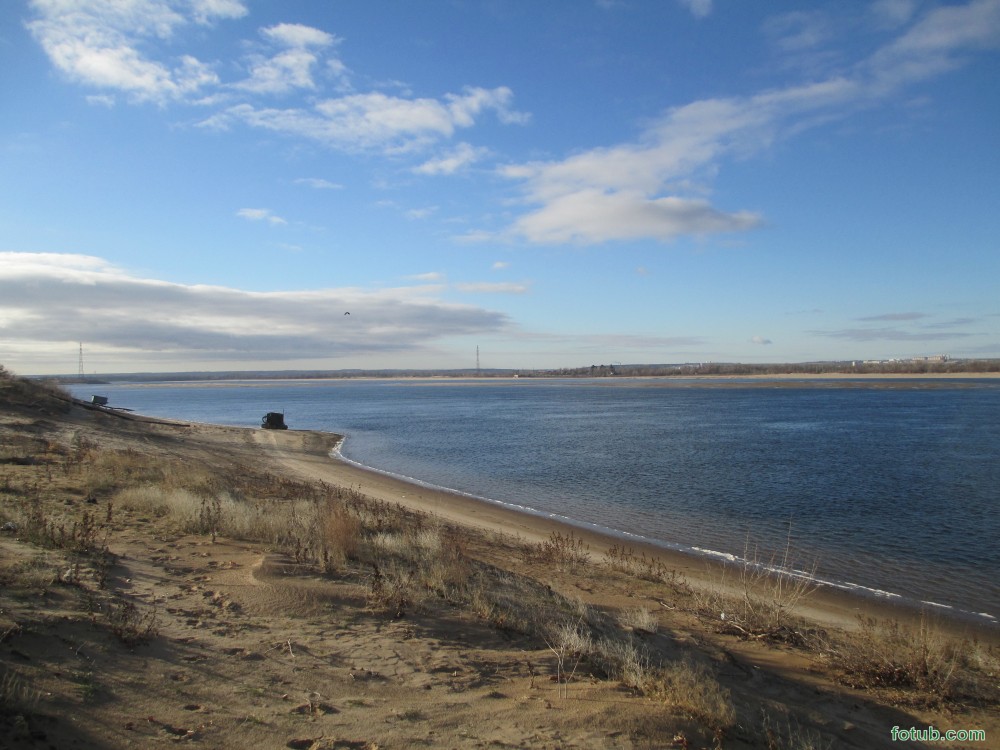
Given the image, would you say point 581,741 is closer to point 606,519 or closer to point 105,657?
point 105,657

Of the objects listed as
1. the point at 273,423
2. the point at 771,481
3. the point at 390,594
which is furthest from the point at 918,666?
the point at 273,423

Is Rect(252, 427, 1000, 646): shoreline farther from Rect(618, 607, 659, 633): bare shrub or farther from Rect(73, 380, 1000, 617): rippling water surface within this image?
Rect(618, 607, 659, 633): bare shrub

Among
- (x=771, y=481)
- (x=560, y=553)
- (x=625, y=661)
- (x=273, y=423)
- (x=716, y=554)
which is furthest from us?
(x=273, y=423)

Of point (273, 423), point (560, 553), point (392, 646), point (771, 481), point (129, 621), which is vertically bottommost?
point (771, 481)

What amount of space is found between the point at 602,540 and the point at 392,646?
10.8 m

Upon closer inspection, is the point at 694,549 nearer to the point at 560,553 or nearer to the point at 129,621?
the point at 560,553

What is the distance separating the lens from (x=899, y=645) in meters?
8.19

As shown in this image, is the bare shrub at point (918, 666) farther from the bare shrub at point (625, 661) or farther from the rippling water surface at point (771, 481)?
the rippling water surface at point (771, 481)

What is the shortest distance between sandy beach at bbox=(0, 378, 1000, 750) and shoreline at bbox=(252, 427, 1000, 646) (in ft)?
0.55

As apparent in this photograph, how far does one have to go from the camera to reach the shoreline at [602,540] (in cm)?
1086

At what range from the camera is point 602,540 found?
1628 centimetres

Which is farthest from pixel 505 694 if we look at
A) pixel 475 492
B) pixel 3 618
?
pixel 475 492

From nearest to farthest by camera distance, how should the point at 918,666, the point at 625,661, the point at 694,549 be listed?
the point at 625,661
the point at 918,666
the point at 694,549

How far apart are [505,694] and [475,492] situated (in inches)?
709
